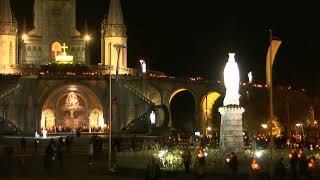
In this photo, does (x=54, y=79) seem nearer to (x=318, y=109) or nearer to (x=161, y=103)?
(x=161, y=103)

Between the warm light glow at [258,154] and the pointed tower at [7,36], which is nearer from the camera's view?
the warm light glow at [258,154]

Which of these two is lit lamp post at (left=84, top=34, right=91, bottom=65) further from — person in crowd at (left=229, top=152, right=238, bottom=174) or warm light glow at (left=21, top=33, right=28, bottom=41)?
person in crowd at (left=229, top=152, right=238, bottom=174)

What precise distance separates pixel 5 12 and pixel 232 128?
59905 millimetres

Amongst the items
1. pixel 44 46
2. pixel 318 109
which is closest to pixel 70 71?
pixel 44 46

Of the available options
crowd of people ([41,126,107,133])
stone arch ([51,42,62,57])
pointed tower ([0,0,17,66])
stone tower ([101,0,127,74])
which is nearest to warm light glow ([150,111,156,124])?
crowd of people ([41,126,107,133])

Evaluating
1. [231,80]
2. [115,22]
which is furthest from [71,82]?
[231,80]

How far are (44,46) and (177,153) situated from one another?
56994mm

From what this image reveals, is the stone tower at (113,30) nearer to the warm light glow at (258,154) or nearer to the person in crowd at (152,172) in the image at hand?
the warm light glow at (258,154)

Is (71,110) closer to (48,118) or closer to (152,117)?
(48,118)

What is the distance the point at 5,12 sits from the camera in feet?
290

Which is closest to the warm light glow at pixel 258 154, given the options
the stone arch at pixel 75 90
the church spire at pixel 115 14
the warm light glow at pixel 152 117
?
the warm light glow at pixel 152 117

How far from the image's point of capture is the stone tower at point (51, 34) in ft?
299

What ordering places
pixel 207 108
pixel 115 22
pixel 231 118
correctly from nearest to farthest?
pixel 231 118 → pixel 207 108 → pixel 115 22

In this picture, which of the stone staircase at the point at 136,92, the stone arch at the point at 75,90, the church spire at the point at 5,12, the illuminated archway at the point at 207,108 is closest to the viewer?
the stone staircase at the point at 136,92
